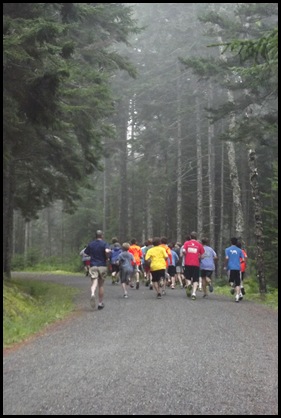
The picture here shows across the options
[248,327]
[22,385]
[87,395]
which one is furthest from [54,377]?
[248,327]

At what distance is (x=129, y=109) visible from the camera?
40625 mm

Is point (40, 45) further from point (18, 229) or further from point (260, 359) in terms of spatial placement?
point (18, 229)

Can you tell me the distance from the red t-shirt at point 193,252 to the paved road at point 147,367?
14.8 feet

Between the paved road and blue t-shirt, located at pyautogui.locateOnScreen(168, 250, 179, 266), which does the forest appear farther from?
the paved road

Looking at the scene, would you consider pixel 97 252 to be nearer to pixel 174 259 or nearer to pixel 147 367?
pixel 147 367

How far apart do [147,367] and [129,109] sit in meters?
35.9

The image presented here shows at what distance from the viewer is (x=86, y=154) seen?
1622 cm

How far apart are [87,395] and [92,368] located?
3.90 ft

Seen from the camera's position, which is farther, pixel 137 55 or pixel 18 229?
pixel 18 229

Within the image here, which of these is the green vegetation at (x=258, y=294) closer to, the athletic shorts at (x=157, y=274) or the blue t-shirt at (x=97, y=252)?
the athletic shorts at (x=157, y=274)

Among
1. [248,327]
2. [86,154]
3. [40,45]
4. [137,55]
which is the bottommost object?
[248,327]

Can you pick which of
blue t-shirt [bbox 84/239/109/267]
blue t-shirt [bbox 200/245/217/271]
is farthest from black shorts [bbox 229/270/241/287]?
blue t-shirt [bbox 84/239/109/267]

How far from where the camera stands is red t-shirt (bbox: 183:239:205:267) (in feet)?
52.4

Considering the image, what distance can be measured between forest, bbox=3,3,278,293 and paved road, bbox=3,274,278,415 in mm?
5148
